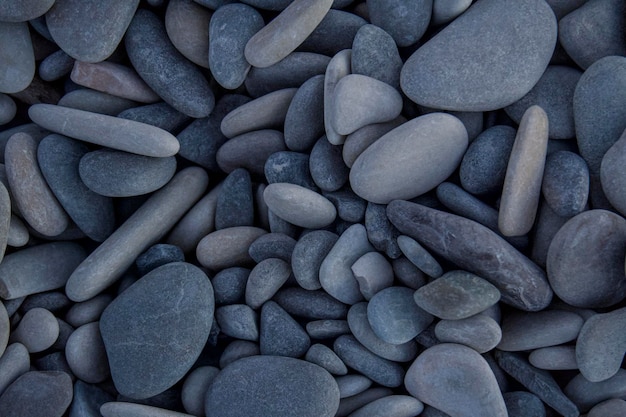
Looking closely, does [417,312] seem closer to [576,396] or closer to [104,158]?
A: [576,396]

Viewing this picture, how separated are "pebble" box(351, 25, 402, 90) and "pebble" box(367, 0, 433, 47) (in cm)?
3

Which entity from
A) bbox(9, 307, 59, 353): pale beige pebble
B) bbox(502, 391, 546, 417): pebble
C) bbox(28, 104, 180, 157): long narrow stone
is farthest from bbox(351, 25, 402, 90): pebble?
bbox(9, 307, 59, 353): pale beige pebble

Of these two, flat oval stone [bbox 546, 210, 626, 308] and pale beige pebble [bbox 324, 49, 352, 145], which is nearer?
flat oval stone [bbox 546, 210, 626, 308]

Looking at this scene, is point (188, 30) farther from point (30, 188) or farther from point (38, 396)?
point (38, 396)

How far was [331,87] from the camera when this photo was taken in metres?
1.01

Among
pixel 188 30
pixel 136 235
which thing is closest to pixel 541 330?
pixel 136 235

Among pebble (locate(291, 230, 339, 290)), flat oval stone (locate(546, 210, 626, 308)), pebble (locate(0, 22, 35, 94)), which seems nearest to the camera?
flat oval stone (locate(546, 210, 626, 308))

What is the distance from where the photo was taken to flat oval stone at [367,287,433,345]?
0.93 meters

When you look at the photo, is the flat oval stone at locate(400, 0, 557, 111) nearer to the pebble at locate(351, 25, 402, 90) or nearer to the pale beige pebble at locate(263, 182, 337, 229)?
the pebble at locate(351, 25, 402, 90)

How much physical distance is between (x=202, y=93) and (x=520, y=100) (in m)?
0.56

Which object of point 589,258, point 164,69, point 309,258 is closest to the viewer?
point 589,258

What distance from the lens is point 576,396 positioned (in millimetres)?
932

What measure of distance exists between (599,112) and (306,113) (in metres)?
0.47

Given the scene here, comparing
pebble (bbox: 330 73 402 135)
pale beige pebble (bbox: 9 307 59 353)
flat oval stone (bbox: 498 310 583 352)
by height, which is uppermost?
pebble (bbox: 330 73 402 135)
